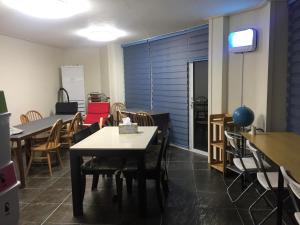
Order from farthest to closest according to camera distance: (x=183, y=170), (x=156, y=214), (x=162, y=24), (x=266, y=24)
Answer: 1. (x=162, y=24)
2. (x=183, y=170)
3. (x=266, y=24)
4. (x=156, y=214)

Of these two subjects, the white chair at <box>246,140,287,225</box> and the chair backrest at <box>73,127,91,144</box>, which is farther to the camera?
the chair backrest at <box>73,127,91,144</box>

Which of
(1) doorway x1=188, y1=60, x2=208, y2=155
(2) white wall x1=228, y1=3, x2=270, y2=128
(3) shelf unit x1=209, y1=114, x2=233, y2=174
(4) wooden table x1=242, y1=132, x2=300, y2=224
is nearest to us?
(4) wooden table x1=242, y1=132, x2=300, y2=224

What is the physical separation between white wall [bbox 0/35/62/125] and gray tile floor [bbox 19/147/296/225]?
2.10 meters

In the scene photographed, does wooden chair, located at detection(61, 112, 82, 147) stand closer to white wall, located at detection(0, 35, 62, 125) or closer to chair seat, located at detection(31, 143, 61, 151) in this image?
chair seat, located at detection(31, 143, 61, 151)

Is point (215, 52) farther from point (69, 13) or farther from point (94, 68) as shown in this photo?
point (94, 68)

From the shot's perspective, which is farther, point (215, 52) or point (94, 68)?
point (94, 68)

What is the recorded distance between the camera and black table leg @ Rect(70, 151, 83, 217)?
267 centimetres

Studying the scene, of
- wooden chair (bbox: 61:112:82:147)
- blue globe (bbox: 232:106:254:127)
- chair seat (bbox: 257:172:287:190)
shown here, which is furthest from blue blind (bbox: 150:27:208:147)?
chair seat (bbox: 257:172:287:190)

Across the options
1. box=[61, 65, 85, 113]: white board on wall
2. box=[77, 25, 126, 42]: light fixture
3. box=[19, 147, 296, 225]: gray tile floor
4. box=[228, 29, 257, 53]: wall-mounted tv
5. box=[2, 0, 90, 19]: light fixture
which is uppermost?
box=[77, 25, 126, 42]: light fixture

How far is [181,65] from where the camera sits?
5.12m

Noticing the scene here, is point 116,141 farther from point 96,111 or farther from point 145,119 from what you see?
point 96,111

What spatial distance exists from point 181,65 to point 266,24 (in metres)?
1.98

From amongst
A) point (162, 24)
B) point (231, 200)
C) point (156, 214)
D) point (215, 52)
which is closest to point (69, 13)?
point (162, 24)

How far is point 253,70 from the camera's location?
3.77m
